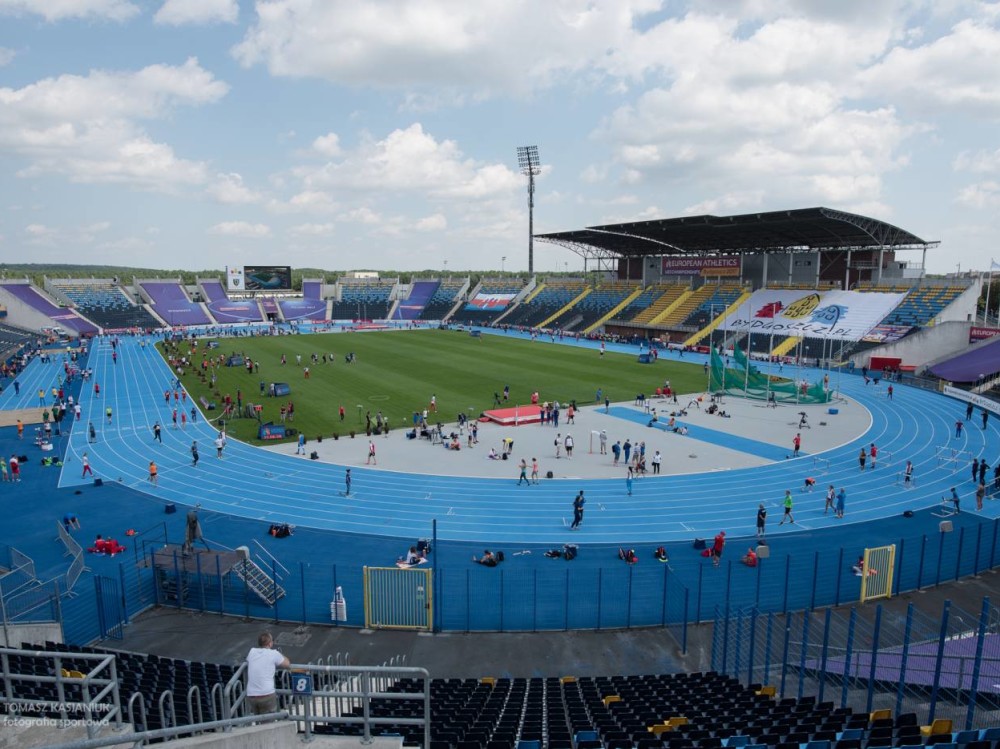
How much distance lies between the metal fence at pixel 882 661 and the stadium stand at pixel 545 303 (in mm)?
76676

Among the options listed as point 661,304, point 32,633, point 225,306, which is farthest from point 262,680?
point 225,306

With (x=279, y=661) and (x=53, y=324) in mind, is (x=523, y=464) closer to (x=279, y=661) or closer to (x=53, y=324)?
(x=279, y=661)

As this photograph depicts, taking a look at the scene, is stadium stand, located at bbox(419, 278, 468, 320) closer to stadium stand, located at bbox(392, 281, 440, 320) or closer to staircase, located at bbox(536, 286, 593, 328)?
stadium stand, located at bbox(392, 281, 440, 320)

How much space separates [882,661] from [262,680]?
1109 cm

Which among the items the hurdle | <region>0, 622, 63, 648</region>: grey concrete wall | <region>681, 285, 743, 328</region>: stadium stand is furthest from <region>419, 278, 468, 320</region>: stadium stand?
<region>0, 622, 63, 648</region>: grey concrete wall

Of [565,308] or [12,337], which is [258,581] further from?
[565,308]

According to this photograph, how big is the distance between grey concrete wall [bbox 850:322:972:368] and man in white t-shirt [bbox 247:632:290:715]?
5818cm

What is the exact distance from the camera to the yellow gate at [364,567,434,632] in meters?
15.8

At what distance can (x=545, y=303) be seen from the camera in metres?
97.6

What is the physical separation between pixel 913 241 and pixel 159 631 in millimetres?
69057

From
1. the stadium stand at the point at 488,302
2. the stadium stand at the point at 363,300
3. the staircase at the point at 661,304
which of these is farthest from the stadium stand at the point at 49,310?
the staircase at the point at 661,304

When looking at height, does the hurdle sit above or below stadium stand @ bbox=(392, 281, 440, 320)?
below

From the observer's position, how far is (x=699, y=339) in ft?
225

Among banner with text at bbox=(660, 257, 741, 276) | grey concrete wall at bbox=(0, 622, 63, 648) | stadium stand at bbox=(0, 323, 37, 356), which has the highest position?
banner with text at bbox=(660, 257, 741, 276)
